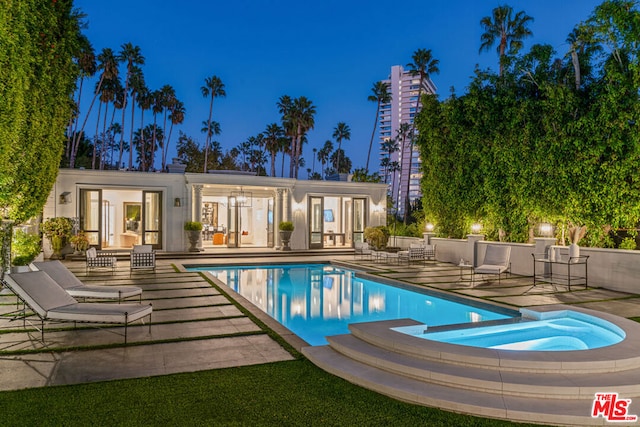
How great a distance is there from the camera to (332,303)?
9125 mm

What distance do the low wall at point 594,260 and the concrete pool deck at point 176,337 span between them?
412 mm

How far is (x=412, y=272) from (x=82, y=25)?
11902 millimetres

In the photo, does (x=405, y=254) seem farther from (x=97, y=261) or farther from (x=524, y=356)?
(x=524, y=356)

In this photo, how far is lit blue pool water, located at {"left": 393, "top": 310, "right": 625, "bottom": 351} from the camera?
5.80 meters

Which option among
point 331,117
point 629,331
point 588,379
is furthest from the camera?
point 331,117

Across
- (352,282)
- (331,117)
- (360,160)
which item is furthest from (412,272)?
(360,160)

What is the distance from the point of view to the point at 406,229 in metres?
21.6

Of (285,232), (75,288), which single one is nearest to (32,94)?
(75,288)

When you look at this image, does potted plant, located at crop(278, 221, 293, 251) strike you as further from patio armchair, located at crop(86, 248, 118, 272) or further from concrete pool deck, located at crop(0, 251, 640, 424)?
concrete pool deck, located at crop(0, 251, 640, 424)

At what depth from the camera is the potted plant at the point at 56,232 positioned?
1464cm

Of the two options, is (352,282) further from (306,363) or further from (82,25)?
(82,25)

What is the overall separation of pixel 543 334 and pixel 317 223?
14351mm

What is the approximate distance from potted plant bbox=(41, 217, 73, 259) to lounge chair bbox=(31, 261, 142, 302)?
27.3 ft

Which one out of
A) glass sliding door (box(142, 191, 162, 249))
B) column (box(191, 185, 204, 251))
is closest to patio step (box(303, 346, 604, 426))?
column (box(191, 185, 204, 251))
